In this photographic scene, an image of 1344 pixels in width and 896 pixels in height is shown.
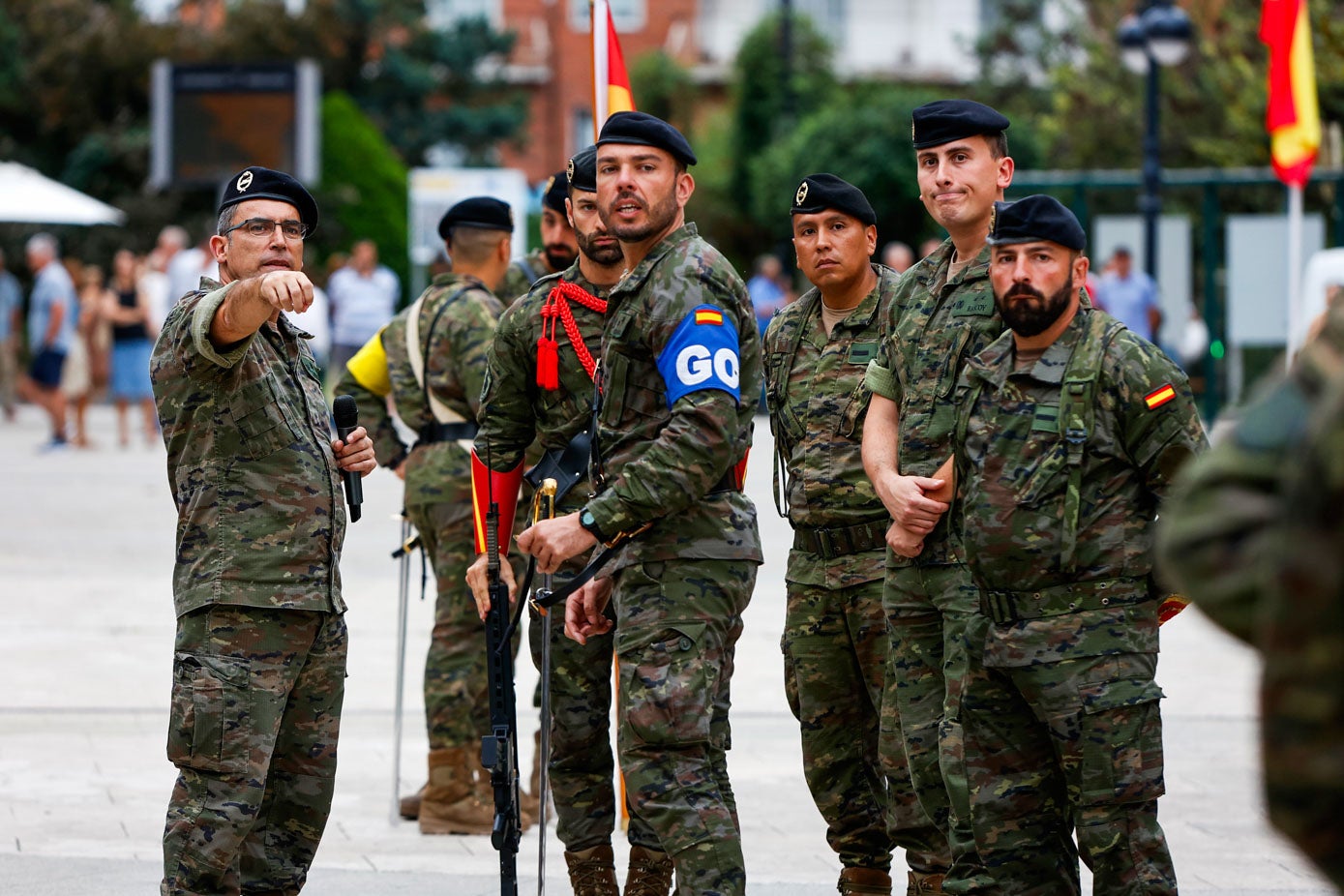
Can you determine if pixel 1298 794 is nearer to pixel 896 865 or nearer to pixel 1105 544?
pixel 1105 544

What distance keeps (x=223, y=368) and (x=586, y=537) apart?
1.00m

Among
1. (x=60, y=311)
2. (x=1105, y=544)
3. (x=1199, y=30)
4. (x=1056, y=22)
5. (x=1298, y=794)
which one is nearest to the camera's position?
(x=1298, y=794)

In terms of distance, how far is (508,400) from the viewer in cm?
587

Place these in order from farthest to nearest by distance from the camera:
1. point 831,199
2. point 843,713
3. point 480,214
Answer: point 480,214
point 831,199
point 843,713

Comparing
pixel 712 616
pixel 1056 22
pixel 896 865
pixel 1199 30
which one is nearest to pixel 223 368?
pixel 712 616

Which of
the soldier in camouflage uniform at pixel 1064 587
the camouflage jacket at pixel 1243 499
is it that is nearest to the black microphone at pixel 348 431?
the soldier in camouflage uniform at pixel 1064 587

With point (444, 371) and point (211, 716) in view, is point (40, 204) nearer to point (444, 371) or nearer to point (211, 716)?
point (444, 371)

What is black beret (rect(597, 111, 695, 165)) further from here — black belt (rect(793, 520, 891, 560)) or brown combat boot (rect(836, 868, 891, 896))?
brown combat boot (rect(836, 868, 891, 896))

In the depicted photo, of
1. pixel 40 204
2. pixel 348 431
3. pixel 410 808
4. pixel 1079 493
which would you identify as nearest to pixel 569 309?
pixel 348 431

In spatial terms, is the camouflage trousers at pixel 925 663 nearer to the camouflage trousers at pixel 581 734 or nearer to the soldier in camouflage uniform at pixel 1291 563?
the camouflage trousers at pixel 581 734

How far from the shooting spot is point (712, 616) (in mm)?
5078

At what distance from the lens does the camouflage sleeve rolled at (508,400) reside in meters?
5.84

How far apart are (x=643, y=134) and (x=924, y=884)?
7.47 feet

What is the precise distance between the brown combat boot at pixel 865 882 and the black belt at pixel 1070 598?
4.83 ft
